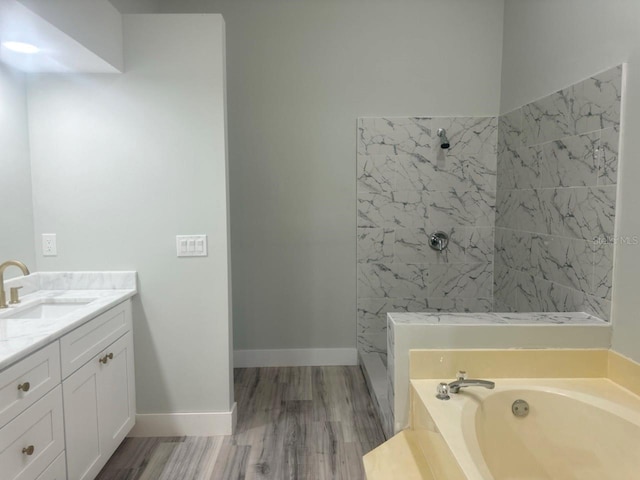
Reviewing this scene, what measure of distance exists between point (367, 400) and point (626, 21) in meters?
2.59

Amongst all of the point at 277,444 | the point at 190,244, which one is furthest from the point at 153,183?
the point at 277,444

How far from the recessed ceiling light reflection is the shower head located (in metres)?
2.67

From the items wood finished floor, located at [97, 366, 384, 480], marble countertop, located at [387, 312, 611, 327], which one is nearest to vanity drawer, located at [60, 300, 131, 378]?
wood finished floor, located at [97, 366, 384, 480]

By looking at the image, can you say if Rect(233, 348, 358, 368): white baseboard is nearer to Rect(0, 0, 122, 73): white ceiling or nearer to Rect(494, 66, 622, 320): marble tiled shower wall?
Rect(494, 66, 622, 320): marble tiled shower wall

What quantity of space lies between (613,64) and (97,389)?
2.90 metres

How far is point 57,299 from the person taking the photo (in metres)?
→ 2.30

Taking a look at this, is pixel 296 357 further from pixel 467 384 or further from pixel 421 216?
pixel 467 384

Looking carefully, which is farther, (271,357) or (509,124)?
(271,357)

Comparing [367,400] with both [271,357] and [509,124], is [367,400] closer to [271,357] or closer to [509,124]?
[271,357]

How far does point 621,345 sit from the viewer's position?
1997 millimetres

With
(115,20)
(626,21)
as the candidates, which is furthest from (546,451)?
(115,20)

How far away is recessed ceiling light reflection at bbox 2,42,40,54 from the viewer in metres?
2.01

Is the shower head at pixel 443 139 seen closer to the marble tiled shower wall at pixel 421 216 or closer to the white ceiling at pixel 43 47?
the marble tiled shower wall at pixel 421 216

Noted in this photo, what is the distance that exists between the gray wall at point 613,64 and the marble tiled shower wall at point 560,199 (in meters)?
0.06
